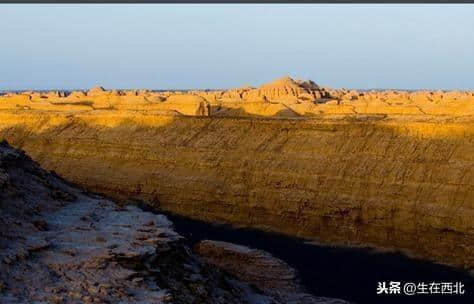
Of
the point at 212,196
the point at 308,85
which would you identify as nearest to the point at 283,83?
the point at 308,85

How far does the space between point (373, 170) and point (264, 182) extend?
451cm

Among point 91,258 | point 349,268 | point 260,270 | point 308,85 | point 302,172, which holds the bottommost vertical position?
point 91,258

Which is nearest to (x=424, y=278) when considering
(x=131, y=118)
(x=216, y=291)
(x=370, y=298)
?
(x=370, y=298)

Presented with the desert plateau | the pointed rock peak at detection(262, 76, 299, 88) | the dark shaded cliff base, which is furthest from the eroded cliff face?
the pointed rock peak at detection(262, 76, 299, 88)

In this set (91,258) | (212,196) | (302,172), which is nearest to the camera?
(91,258)

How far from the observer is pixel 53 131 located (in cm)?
3716

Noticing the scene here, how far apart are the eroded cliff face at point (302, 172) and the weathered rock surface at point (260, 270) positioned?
555 cm

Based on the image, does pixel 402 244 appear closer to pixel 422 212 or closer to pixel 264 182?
pixel 422 212

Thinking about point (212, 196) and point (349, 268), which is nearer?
point (349, 268)

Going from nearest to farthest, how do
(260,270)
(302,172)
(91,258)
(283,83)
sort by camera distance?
(91,258) → (260,270) → (302,172) → (283,83)

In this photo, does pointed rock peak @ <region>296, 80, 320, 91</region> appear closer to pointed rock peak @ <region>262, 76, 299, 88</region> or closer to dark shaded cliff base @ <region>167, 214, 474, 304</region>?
pointed rock peak @ <region>262, 76, 299, 88</region>

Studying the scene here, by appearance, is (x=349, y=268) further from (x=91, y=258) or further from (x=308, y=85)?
(x=308, y=85)

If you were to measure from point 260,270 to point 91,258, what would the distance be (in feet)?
21.6

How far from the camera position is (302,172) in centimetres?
2523
